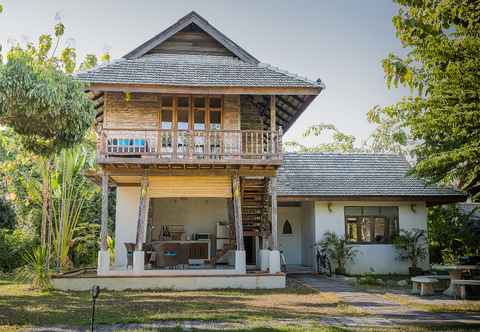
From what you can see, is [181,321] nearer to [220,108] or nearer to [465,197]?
[220,108]

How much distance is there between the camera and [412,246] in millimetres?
16312

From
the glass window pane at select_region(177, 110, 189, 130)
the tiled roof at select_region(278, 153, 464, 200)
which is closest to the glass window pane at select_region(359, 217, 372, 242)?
the tiled roof at select_region(278, 153, 464, 200)

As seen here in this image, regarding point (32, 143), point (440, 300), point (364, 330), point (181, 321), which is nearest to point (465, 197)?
point (440, 300)

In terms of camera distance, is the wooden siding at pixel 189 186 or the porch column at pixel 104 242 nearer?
the porch column at pixel 104 242

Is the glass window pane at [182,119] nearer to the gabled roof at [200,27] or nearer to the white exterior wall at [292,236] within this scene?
the gabled roof at [200,27]

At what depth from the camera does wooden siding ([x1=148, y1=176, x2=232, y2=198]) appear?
44.0 feet

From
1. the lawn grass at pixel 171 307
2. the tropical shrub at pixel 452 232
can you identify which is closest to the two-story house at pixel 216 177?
the tropical shrub at pixel 452 232

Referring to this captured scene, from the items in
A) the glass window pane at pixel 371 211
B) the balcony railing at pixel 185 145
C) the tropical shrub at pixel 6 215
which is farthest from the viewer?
the tropical shrub at pixel 6 215

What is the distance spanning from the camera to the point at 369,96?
29578 millimetres

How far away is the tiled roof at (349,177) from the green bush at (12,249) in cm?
1036

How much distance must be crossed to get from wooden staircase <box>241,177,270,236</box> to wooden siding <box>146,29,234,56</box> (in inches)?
172

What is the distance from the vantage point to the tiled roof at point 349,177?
16531 millimetres

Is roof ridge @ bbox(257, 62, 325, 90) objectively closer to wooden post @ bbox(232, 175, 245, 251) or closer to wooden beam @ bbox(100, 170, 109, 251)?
wooden post @ bbox(232, 175, 245, 251)

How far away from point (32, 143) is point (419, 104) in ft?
24.6
